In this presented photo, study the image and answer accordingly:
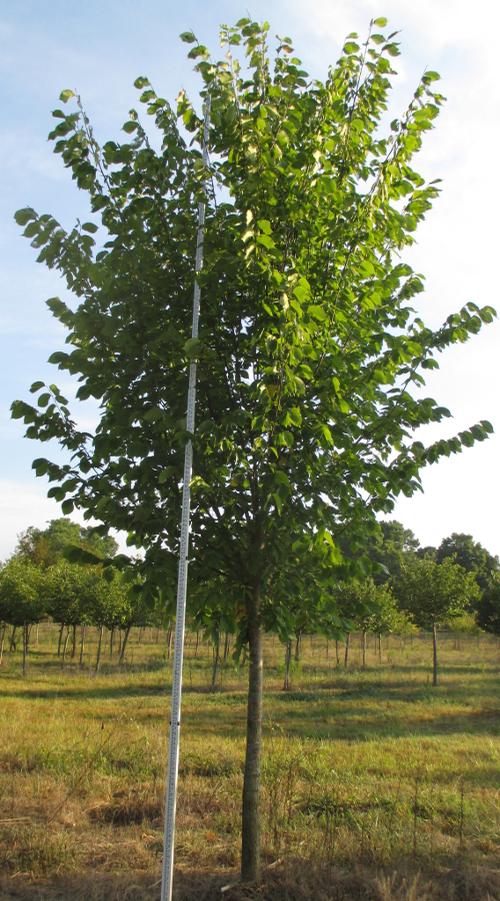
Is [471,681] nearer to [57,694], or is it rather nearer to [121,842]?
[57,694]

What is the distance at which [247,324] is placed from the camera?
4926 millimetres

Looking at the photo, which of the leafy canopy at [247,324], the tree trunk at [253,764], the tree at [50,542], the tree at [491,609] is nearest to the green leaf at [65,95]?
the leafy canopy at [247,324]

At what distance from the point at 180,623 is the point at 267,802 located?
4.14 metres

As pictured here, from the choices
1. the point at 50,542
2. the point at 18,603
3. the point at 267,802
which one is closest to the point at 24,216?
the point at 267,802

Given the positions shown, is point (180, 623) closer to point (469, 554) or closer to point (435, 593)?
point (435, 593)

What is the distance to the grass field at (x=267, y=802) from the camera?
4859 millimetres

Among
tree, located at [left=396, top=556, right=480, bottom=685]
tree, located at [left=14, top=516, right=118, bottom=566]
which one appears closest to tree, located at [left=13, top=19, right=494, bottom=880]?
tree, located at [left=396, top=556, right=480, bottom=685]

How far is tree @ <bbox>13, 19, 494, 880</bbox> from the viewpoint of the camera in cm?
443

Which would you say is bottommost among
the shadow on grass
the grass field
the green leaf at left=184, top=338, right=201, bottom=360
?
the grass field

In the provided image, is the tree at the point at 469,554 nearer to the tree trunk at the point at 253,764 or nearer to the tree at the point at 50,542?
the tree at the point at 50,542

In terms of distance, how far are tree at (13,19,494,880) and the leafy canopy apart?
0.05 feet

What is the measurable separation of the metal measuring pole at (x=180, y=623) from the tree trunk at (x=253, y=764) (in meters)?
0.74

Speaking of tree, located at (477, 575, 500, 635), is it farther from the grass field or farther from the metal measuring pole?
the metal measuring pole

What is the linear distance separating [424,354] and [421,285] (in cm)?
67
